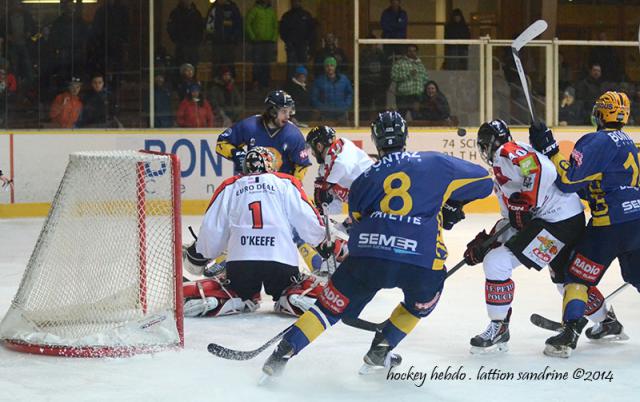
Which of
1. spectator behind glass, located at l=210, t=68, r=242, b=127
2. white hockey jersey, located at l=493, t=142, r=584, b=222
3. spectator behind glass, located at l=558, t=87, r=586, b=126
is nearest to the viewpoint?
white hockey jersey, located at l=493, t=142, r=584, b=222

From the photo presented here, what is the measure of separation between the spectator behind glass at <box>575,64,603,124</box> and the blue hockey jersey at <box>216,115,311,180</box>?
5.03m

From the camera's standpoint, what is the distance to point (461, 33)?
11.3 metres

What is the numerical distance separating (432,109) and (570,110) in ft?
4.59

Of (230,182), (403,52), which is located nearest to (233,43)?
(403,52)

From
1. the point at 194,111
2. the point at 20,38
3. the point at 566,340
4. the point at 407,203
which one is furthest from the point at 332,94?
the point at 407,203

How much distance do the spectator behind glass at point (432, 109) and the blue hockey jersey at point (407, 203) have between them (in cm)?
671

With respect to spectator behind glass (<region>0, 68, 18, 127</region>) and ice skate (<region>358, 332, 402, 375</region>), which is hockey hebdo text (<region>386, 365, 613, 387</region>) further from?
spectator behind glass (<region>0, 68, 18, 127</region>)

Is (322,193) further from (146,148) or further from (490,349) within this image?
Result: (146,148)

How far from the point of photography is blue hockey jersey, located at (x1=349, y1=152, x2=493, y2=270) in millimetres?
3949

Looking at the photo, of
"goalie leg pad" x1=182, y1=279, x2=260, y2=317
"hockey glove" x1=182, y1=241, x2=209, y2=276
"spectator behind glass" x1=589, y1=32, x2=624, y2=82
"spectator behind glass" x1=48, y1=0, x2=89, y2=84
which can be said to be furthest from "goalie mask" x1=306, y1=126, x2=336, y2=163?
"spectator behind glass" x1=589, y1=32, x2=624, y2=82

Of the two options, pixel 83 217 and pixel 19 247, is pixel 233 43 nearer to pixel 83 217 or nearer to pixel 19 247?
pixel 19 247

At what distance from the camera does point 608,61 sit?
1146 cm

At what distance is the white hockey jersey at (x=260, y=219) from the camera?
5176 mm

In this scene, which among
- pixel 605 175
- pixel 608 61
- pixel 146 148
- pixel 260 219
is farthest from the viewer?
pixel 608 61
